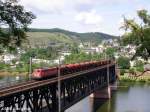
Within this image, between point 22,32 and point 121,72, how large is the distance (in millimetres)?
143684

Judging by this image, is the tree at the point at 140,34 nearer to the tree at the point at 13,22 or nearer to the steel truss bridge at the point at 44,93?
the tree at the point at 13,22

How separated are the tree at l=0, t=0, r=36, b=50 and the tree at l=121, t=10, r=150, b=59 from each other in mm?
5854

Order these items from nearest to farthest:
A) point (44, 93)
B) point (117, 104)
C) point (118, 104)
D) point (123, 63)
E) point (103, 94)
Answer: point (44, 93), point (118, 104), point (117, 104), point (103, 94), point (123, 63)

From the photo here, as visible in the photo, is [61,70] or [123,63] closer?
[61,70]

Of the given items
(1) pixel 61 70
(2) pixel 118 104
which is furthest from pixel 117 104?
(1) pixel 61 70

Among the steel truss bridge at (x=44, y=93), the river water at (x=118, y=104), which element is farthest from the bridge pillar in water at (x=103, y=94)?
the steel truss bridge at (x=44, y=93)

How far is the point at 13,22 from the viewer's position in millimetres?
18984

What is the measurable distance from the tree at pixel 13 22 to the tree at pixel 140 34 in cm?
585

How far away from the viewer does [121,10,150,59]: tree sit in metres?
20.9

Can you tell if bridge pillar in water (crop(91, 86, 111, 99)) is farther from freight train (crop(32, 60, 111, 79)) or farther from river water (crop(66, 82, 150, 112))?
freight train (crop(32, 60, 111, 79))

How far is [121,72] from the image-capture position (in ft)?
528

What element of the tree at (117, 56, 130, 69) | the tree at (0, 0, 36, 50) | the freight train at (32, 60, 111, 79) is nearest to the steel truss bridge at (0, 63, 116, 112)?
the freight train at (32, 60, 111, 79)

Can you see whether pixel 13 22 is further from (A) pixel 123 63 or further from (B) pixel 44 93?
(A) pixel 123 63

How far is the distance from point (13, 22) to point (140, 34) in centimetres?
752
